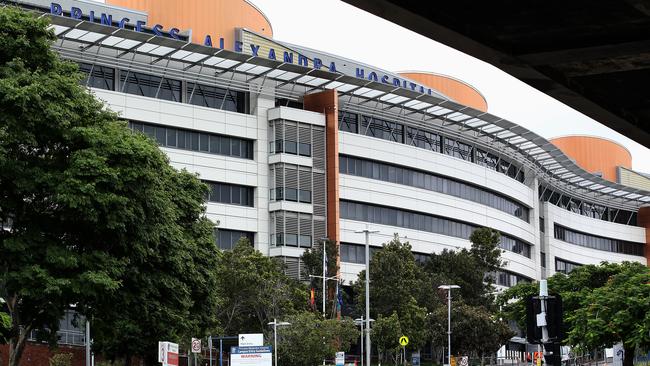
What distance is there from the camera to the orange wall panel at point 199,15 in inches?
3415

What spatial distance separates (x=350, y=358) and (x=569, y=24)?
259 ft

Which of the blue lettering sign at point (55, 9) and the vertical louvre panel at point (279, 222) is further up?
the blue lettering sign at point (55, 9)

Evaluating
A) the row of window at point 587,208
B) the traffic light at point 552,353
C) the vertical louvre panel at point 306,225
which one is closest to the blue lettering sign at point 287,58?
the vertical louvre panel at point 306,225

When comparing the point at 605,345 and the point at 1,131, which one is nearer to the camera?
the point at 1,131

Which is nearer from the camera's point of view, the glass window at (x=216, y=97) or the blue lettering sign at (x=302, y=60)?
the glass window at (x=216, y=97)

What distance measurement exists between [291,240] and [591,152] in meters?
73.7

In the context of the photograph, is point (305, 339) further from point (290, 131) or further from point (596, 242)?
point (596, 242)

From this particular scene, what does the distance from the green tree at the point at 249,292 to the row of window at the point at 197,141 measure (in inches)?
528

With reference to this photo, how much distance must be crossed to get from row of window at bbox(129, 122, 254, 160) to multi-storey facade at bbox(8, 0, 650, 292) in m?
0.10

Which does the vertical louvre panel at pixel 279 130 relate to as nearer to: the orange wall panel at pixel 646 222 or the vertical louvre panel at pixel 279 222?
the vertical louvre panel at pixel 279 222

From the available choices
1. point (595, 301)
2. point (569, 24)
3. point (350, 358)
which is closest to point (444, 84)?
point (350, 358)

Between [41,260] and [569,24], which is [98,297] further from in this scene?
[569,24]

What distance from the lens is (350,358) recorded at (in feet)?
293

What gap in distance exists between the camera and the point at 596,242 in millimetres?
132875
